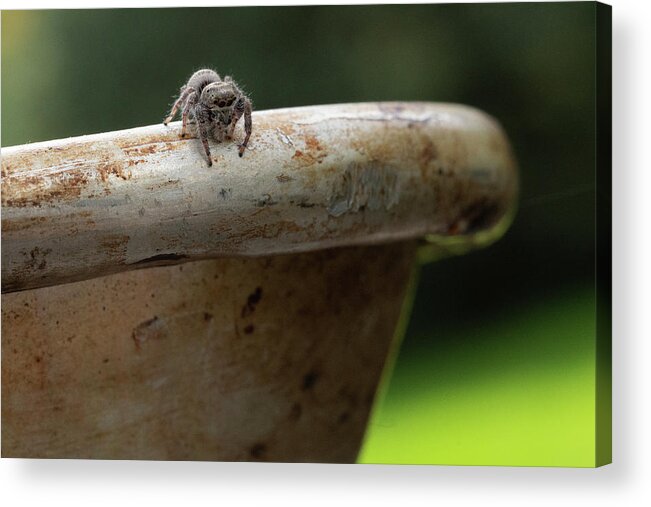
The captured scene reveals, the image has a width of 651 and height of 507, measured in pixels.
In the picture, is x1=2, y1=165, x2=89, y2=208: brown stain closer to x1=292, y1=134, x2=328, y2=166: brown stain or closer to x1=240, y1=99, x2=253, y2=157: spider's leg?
x1=240, y1=99, x2=253, y2=157: spider's leg

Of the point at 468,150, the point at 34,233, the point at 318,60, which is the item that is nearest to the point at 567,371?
the point at 468,150

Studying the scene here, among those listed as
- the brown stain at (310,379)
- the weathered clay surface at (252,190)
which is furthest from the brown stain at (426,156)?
the brown stain at (310,379)

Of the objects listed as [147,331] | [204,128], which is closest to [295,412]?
[147,331]

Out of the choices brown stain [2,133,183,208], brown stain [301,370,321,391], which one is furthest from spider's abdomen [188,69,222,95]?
brown stain [301,370,321,391]

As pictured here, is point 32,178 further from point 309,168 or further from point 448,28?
point 448,28

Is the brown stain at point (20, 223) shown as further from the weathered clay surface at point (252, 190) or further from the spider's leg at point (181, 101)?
the spider's leg at point (181, 101)

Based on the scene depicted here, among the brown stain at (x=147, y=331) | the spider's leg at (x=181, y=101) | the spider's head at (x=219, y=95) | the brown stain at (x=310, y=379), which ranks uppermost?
the spider's leg at (x=181, y=101)
